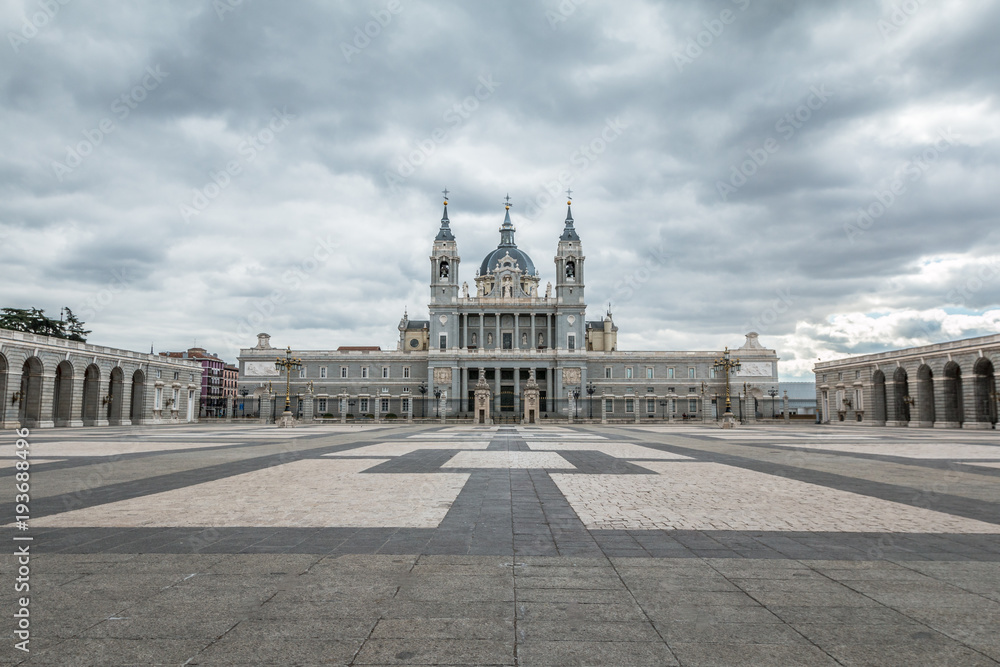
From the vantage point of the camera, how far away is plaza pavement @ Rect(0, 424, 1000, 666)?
3891mm

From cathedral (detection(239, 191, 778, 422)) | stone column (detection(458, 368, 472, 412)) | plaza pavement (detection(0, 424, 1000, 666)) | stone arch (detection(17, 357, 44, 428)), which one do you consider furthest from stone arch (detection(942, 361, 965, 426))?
stone arch (detection(17, 357, 44, 428))

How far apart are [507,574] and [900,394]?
61.5 m

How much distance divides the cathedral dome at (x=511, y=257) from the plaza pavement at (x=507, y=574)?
3415 inches

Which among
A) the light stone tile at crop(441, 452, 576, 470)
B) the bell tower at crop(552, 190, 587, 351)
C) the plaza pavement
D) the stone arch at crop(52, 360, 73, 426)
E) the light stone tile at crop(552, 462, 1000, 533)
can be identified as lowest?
the light stone tile at crop(441, 452, 576, 470)

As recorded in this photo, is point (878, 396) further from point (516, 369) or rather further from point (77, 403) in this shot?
point (77, 403)

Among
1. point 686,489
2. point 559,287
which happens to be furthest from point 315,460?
point 559,287

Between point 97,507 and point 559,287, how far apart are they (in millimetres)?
79790

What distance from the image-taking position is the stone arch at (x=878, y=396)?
189ft

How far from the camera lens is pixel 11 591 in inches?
197

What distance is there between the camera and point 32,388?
45.0 meters

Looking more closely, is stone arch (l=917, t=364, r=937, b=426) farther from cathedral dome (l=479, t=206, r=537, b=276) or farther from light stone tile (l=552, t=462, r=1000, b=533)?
cathedral dome (l=479, t=206, r=537, b=276)

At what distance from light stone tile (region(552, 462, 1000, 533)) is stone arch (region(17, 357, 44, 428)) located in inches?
1827

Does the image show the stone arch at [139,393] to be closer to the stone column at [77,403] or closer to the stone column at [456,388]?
the stone column at [77,403]

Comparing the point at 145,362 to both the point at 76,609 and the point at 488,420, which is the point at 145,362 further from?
the point at 76,609
